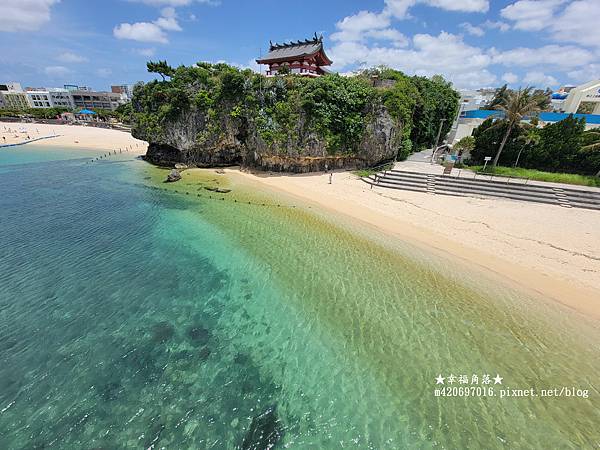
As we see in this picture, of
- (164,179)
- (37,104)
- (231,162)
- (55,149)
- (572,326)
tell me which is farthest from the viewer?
(37,104)

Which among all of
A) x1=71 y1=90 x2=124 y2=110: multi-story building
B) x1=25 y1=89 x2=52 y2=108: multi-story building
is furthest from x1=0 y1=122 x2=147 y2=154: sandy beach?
x1=25 y1=89 x2=52 y2=108: multi-story building

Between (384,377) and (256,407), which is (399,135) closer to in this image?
(384,377)

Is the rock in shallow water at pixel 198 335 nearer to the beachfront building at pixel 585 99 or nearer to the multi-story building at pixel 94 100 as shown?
the beachfront building at pixel 585 99

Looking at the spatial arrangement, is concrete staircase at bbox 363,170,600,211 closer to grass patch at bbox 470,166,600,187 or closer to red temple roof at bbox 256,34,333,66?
grass patch at bbox 470,166,600,187

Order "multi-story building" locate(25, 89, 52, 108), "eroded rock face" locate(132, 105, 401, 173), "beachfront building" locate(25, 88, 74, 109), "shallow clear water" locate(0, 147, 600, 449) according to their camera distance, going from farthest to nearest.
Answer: "beachfront building" locate(25, 88, 74, 109)
"multi-story building" locate(25, 89, 52, 108)
"eroded rock face" locate(132, 105, 401, 173)
"shallow clear water" locate(0, 147, 600, 449)

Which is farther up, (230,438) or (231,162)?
(231,162)

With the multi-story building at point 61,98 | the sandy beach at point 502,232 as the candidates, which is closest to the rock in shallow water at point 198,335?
the sandy beach at point 502,232

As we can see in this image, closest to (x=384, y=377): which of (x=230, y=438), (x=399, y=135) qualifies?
(x=230, y=438)
